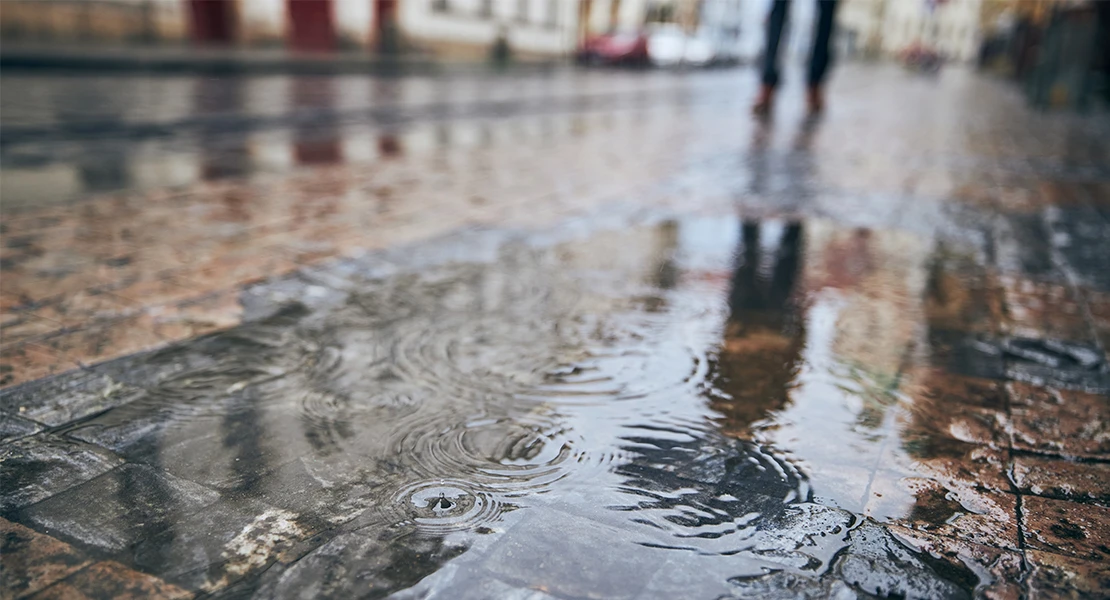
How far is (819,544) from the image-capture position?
126 centimetres

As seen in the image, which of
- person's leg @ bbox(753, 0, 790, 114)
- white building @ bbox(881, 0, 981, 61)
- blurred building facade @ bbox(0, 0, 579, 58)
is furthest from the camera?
white building @ bbox(881, 0, 981, 61)

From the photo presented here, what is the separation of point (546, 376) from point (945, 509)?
85cm

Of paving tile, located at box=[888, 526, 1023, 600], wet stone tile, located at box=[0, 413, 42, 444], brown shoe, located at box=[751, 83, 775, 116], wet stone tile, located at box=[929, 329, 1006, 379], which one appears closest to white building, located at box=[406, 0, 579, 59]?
brown shoe, located at box=[751, 83, 775, 116]

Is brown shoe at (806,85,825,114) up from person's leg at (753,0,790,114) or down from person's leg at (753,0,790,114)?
down

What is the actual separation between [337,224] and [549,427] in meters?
2.03

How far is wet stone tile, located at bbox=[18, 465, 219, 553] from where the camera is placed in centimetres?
124

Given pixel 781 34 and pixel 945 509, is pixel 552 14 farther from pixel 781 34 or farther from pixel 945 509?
pixel 945 509

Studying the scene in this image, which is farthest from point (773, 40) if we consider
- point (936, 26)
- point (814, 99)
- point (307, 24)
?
point (936, 26)

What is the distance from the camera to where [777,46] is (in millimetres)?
8016

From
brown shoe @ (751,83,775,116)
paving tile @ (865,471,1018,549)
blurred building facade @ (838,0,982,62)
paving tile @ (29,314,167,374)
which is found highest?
blurred building facade @ (838,0,982,62)

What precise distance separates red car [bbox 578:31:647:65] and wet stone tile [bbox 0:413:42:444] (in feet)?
82.5

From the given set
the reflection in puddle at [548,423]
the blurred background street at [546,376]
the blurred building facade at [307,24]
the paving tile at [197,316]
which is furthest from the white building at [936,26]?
the paving tile at [197,316]

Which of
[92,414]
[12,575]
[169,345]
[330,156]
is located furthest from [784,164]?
[12,575]

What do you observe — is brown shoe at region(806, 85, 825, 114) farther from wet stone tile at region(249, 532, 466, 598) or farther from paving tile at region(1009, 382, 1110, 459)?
wet stone tile at region(249, 532, 466, 598)
